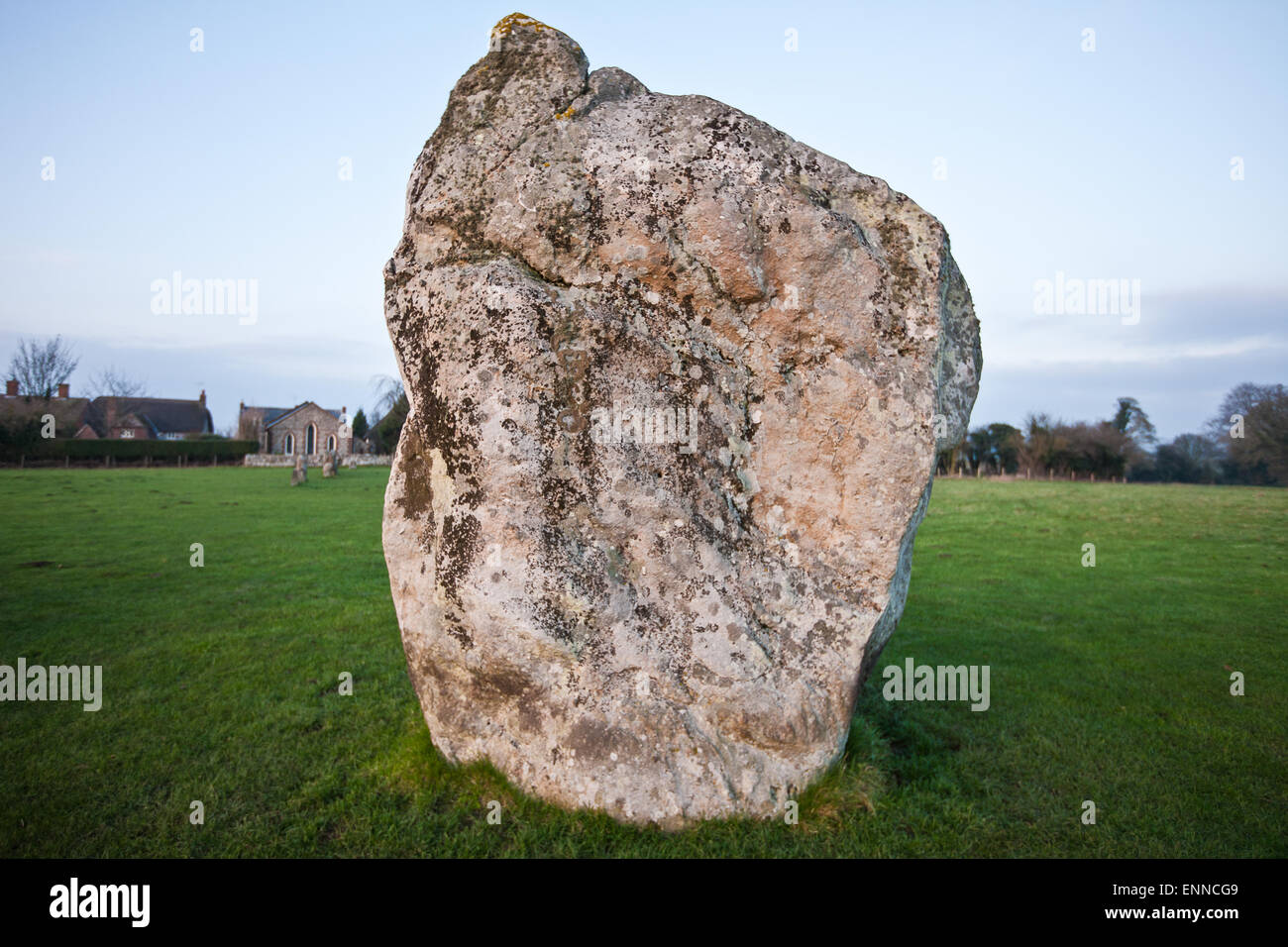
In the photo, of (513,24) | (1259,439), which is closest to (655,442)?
(513,24)

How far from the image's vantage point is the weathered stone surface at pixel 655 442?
503 centimetres

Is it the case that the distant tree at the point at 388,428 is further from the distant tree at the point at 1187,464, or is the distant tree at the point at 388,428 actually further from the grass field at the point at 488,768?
the distant tree at the point at 1187,464

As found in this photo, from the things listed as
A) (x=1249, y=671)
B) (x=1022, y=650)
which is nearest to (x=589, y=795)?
(x=1022, y=650)

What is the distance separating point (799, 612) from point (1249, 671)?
7010mm

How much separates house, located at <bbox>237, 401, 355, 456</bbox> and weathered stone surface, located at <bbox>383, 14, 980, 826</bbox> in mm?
75602

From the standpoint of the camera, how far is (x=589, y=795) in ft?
16.2

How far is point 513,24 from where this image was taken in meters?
5.89

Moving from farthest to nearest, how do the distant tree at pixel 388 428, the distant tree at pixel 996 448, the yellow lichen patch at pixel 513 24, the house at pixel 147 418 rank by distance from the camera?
1. the house at pixel 147 418
2. the distant tree at pixel 388 428
3. the distant tree at pixel 996 448
4. the yellow lichen patch at pixel 513 24

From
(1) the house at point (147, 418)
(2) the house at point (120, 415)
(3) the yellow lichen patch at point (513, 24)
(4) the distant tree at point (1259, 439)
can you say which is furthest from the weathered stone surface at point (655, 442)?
(1) the house at point (147, 418)

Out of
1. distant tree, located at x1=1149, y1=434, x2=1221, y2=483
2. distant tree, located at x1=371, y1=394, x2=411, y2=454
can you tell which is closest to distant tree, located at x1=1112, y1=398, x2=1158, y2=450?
distant tree, located at x1=1149, y1=434, x2=1221, y2=483

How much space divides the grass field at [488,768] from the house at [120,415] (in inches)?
2123

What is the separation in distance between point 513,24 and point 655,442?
3.45 metres

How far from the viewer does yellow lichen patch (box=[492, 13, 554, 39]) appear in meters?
5.87

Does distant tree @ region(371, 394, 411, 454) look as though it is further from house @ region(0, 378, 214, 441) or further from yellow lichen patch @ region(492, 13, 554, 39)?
yellow lichen patch @ region(492, 13, 554, 39)
